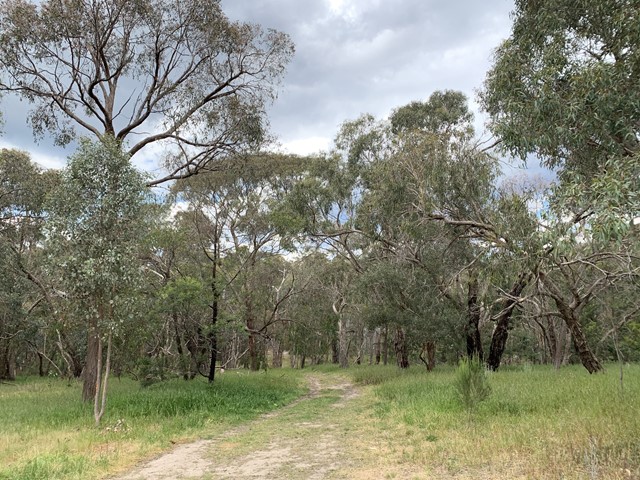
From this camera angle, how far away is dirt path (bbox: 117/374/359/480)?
6.34 meters

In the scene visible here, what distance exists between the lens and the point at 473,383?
354 inches

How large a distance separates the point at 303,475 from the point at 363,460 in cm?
114

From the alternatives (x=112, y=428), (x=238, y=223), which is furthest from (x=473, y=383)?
(x=238, y=223)

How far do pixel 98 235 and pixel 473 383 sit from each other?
28.9ft

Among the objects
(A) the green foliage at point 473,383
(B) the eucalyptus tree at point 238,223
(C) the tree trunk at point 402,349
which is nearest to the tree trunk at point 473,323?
(C) the tree trunk at point 402,349

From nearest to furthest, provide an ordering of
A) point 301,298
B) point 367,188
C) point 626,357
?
point 367,188 → point 301,298 → point 626,357

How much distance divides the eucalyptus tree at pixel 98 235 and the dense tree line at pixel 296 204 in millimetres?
41

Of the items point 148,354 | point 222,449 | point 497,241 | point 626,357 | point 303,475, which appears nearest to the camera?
point 303,475

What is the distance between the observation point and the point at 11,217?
19.2m

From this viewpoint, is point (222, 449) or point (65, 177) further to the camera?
point (65, 177)

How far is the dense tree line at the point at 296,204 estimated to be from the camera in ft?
23.8

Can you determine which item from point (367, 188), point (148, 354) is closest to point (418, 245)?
point (367, 188)

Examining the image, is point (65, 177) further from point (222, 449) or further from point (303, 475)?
point (303, 475)

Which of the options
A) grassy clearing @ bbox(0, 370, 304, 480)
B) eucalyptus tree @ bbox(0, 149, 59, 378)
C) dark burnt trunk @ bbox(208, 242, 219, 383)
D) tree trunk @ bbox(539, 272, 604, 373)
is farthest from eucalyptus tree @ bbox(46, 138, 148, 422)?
tree trunk @ bbox(539, 272, 604, 373)
